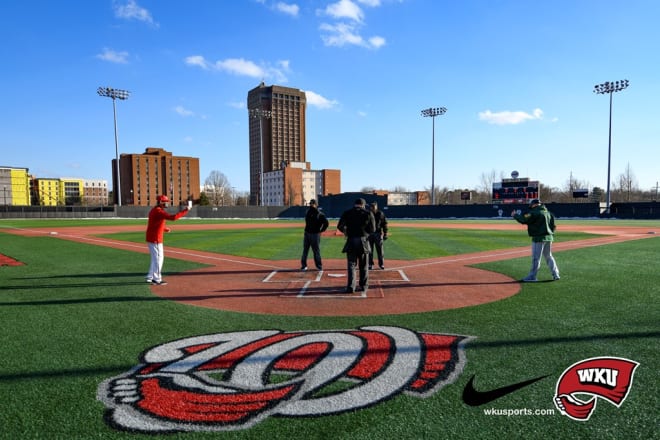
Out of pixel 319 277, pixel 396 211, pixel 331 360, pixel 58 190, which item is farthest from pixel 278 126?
pixel 331 360

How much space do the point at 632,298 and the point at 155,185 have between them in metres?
158

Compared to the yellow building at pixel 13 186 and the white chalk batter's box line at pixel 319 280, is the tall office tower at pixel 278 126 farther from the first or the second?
the white chalk batter's box line at pixel 319 280

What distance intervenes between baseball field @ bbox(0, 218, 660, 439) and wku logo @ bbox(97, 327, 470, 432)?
0.06ft

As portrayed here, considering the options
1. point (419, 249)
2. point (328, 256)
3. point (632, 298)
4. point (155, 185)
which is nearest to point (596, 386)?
point (632, 298)

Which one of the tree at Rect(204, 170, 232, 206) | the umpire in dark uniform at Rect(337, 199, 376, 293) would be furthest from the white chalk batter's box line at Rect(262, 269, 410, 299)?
the tree at Rect(204, 170, 232, 206)

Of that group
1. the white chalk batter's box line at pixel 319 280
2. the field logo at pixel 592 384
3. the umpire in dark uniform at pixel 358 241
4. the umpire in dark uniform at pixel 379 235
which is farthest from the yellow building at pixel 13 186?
the field logo at pixel 592 384

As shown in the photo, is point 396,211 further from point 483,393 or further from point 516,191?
point 483,393

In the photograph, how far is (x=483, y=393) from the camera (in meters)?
3.53

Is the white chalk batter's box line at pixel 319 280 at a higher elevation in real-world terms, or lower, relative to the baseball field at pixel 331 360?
lower

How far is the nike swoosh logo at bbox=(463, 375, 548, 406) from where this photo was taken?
3414 millimetres

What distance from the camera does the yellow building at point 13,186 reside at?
346 feet

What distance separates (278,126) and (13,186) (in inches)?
3685

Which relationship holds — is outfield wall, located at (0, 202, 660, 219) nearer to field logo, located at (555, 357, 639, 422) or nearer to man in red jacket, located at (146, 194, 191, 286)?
man in red jacket, located at (146, 194, 191, 286)

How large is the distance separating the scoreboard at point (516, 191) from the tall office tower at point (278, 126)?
112758 mm
